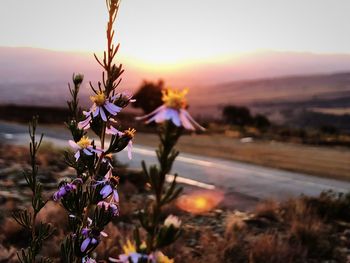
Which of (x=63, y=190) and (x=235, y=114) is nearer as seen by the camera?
(x=63, y=190)

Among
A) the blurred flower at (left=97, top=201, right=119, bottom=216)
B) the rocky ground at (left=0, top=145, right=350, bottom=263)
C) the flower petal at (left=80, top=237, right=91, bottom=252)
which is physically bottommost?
the rocky ground at (left=0, top=145, right=350, bottom=263)

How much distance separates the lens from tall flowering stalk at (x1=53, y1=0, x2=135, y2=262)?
3370 millimetres

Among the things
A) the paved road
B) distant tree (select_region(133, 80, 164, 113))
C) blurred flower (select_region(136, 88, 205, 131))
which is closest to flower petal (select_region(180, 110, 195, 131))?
blurred flower (select_region(136, 88, 205, 131))

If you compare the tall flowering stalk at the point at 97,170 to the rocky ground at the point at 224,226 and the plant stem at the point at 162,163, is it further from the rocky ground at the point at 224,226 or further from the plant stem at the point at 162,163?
the rocky ground at the point at 224,226

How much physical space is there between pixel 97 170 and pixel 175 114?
1.52 metres

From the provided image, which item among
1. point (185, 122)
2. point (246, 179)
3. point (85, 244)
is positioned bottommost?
point (246, 179)

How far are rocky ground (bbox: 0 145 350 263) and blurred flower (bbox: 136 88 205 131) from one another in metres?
4.04

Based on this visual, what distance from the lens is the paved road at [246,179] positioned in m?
13.7

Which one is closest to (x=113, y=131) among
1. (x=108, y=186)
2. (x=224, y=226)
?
(x=108, y=186)

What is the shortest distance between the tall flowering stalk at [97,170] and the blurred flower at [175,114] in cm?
123

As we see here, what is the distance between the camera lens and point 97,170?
11.2 ft

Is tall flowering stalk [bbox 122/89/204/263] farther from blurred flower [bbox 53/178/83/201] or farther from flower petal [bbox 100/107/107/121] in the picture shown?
blurred flower [bbox 53/178/83/201]

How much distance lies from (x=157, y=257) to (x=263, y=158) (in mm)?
19488

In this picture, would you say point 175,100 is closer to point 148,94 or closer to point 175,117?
point 175,117
